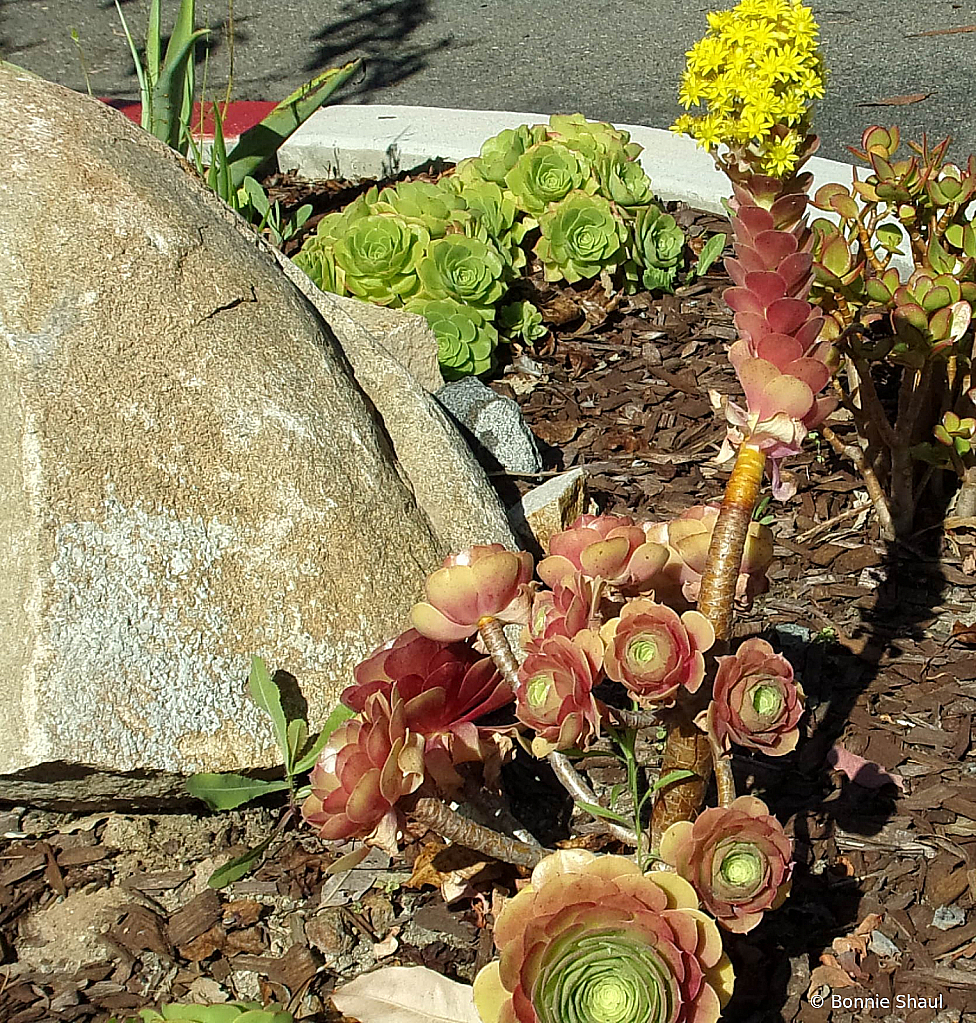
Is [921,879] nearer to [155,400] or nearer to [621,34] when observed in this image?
[155,400]

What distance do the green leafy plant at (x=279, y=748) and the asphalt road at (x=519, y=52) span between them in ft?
13.0

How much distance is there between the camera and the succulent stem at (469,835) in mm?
1396

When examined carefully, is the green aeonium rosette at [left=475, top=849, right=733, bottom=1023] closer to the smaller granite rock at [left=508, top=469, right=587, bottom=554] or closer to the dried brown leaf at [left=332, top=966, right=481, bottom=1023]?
the dried brown leaf at [left=332, top=966, right=481, bottom=1023]

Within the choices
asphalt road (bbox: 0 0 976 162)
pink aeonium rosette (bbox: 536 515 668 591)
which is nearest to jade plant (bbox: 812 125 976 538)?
pink aeonium rosette (bbox: 536 515 668 591)

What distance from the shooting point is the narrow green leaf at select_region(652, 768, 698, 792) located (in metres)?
1.40

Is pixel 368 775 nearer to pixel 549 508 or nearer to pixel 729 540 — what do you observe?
pixel 729 540

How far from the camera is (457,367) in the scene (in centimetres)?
307

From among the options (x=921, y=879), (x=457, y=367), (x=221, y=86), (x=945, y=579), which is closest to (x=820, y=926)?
(x=921, y=879)

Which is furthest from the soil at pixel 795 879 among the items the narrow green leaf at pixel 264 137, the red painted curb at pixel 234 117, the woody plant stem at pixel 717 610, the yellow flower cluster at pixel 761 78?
the red painted curb at pixel 234 117

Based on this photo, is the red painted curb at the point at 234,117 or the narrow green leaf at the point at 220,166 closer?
the narrow green leaf at the point at 220,166

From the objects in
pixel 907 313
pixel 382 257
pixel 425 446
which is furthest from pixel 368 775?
pixel 382 257

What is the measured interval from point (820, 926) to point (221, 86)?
5.68 m

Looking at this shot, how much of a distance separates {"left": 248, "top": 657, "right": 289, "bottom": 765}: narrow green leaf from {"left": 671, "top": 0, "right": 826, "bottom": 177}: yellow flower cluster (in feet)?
3.31

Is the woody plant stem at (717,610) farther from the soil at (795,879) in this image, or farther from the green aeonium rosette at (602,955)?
the soil at (795,879)
